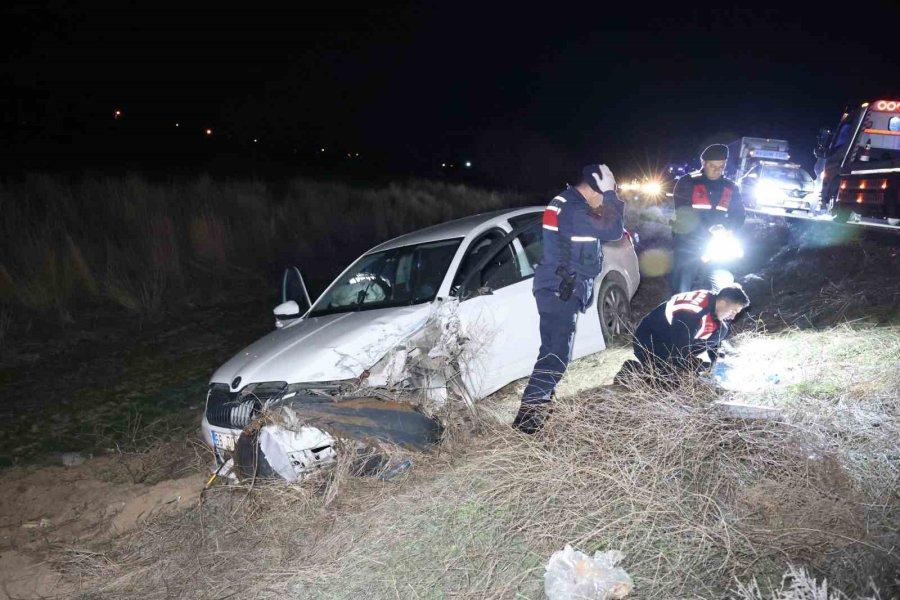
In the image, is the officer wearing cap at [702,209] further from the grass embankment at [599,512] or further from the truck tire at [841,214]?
the truck tire at [841,214]

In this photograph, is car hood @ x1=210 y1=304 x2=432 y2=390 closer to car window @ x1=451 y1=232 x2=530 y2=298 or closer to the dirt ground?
car window @ x1=451 y1=232 x2=530 y2=298

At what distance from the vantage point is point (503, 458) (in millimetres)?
3080

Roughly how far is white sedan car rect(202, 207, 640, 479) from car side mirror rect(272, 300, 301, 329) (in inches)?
0.5

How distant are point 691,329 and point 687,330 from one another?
47mm

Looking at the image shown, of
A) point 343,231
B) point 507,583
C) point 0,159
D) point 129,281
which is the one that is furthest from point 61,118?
point 507,583

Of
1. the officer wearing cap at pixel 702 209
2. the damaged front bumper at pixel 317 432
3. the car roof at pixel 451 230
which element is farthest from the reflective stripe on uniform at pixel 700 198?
the damaged front bumper at pixel 317 432

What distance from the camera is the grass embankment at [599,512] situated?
7.75ft

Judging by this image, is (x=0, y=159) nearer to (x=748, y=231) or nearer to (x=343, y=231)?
(x=343, y=231)

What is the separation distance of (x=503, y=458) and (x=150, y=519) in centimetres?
231

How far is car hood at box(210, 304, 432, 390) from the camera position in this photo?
13.5ft

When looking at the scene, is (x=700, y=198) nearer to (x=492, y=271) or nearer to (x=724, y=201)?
(x=724, y=201)

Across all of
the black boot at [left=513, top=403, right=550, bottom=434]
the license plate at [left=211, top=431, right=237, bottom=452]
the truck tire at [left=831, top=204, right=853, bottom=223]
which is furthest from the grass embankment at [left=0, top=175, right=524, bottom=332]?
the truck tire at [left=831, top=204, right=853, bottom=223]

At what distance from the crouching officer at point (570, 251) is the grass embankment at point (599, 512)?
89 centimetres

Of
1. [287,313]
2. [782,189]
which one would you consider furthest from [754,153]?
[287,313]
